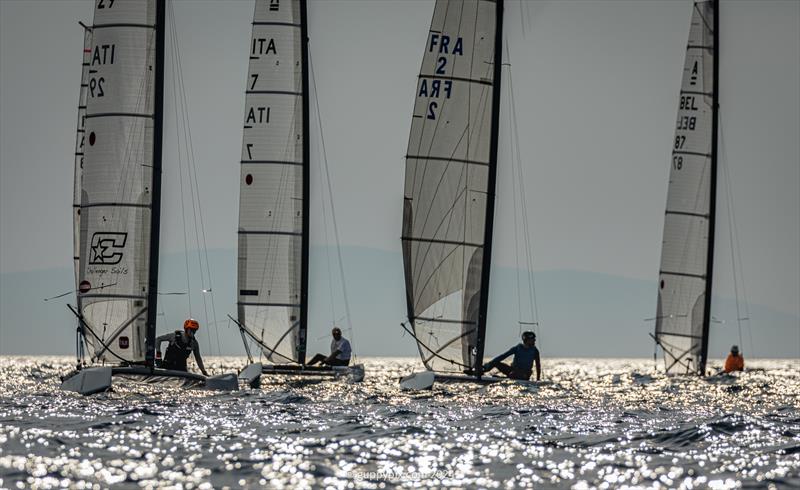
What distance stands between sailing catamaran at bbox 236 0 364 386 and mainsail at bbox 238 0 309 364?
0.08 ft

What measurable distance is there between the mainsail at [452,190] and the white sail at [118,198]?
19.4ft

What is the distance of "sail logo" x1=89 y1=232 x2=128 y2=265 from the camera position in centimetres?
2769

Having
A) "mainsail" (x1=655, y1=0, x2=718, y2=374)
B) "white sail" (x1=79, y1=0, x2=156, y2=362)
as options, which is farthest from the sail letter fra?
"mainsail" (x1=655, y1=0, x2=718, y2=374)

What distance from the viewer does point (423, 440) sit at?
16.3 m

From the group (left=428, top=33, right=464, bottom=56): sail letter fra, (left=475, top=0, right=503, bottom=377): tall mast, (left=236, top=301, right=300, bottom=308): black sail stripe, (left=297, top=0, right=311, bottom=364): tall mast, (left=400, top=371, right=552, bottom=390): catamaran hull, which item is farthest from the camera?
(left=297, top=0, right=311, bottom=364): tall mast

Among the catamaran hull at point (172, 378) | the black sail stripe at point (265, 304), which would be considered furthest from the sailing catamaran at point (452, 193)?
the catamaran hull at point (172, 378)

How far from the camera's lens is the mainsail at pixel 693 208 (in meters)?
41.3

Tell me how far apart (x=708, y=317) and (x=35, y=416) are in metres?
27.4

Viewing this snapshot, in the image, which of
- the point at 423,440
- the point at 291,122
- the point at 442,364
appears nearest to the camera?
the point at 423,440

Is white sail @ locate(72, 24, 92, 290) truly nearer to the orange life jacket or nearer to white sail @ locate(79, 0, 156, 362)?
white sail @ locate(79, 0, 156, 362)

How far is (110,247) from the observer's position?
2770 centimetres

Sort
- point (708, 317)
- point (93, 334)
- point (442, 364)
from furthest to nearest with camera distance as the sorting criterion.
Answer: point (708, 317)
point (442, 364)
point (93, 334)

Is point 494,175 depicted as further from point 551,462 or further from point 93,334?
point 551,462

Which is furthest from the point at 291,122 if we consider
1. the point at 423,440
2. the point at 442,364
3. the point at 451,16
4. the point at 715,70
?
the point at 423,440
